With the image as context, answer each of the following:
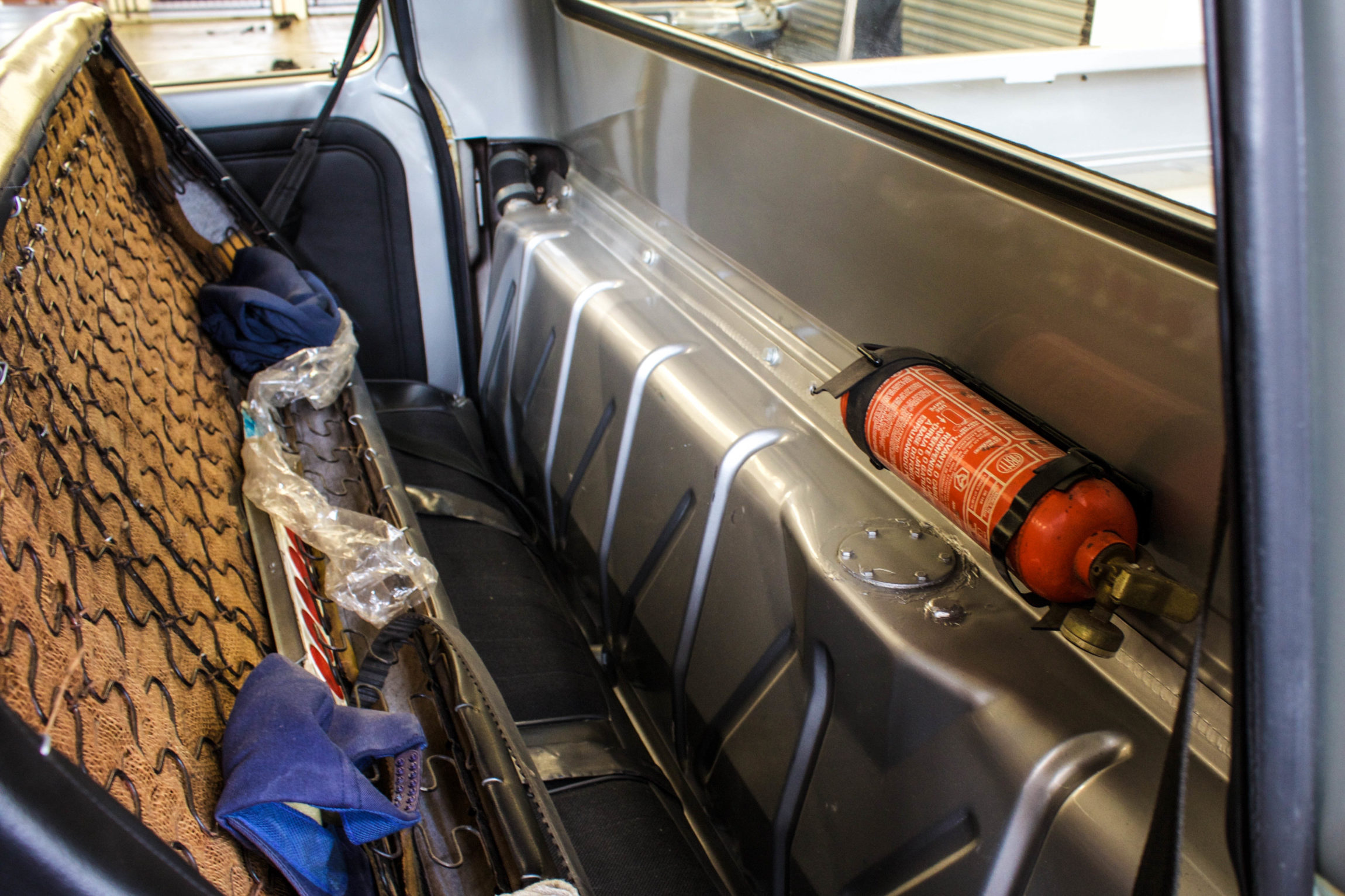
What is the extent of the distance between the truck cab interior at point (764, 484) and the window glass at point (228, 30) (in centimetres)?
529

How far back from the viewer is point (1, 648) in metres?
0.54

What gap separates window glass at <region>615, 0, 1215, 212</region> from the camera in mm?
1346

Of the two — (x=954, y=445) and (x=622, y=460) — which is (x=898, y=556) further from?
(x=622, y=460)

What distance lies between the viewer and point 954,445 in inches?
34.4

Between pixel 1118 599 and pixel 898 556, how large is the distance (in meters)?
0.29

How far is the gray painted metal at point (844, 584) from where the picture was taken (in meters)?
0.75

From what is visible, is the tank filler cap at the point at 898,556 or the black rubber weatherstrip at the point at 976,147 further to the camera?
the tank filler cap at the point at 898,556

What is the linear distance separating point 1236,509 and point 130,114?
183cm

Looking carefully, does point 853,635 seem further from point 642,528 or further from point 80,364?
point 80,364

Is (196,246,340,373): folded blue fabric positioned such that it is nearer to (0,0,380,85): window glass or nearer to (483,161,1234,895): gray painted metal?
(483,161,1234,895): gray painted metal

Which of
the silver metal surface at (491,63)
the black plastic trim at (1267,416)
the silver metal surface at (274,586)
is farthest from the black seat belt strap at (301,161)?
the black plastic trim at (1267,416)

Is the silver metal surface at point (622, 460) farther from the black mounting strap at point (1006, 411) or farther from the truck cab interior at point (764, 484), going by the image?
the black mounting strap at point (1006, 411)

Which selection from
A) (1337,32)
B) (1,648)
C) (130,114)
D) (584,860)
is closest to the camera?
(1337,32)

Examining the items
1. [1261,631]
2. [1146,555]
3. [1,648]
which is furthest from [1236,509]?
[1,648]
